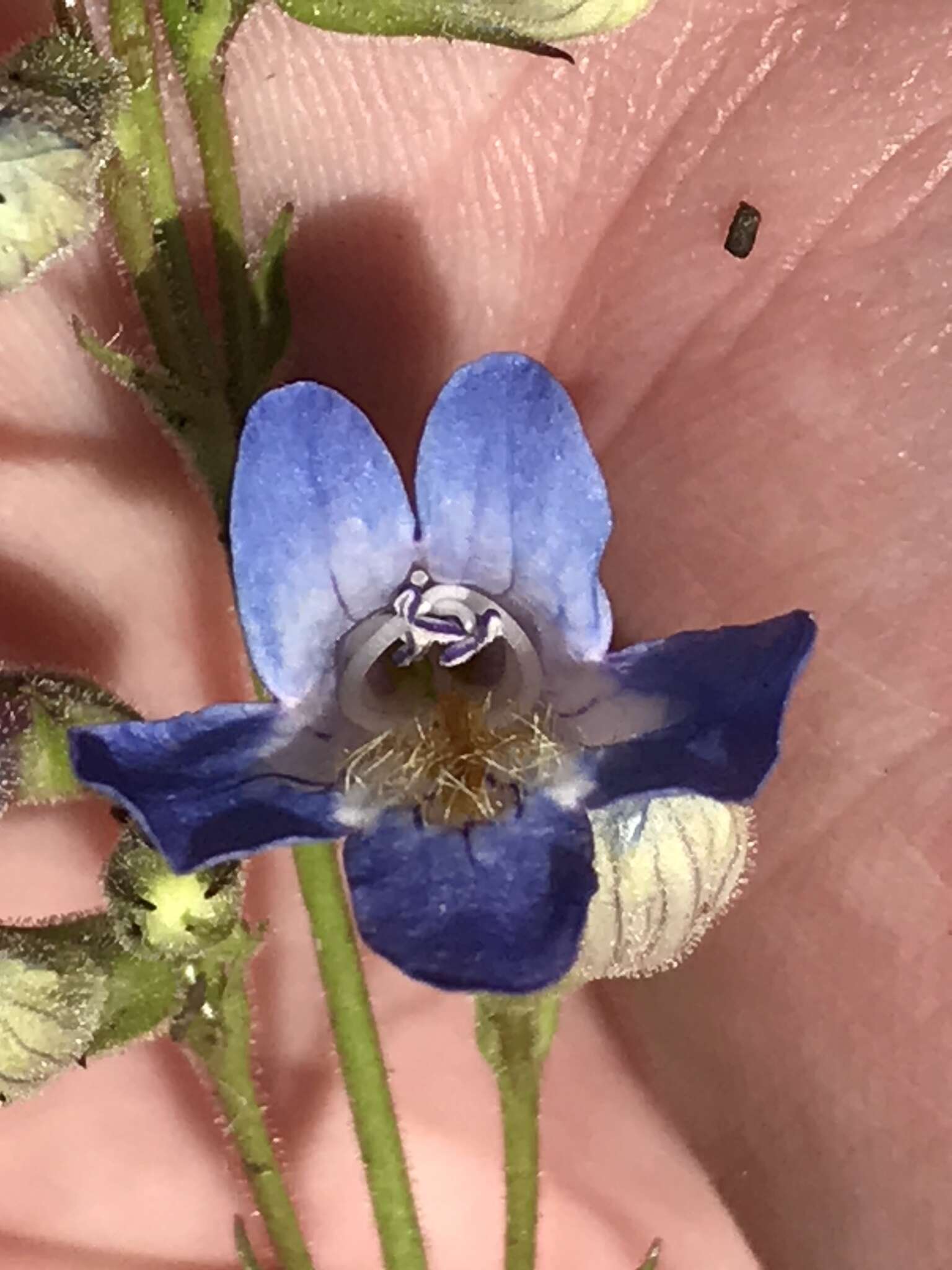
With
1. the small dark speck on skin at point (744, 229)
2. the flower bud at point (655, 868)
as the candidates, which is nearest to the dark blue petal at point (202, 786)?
the flower bud at point (655, 868)

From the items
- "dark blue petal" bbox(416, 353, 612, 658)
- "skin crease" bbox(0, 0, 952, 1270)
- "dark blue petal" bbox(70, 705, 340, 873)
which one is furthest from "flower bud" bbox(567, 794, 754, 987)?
"skin crease" bbox(0, 0, 952, 1270)

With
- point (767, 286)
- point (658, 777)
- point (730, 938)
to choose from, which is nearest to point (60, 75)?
point (658, 777)

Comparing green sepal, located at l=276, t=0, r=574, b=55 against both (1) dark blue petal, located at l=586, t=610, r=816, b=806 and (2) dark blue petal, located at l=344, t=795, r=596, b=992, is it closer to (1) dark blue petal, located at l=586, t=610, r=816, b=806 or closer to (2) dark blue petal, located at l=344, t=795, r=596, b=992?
(1) dark blue petal, located at l=586, t=610, r=816, b=806

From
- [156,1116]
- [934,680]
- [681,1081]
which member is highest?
[934,680]

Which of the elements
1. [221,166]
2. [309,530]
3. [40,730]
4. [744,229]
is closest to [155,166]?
[221,166]

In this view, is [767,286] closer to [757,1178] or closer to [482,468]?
[482,468]

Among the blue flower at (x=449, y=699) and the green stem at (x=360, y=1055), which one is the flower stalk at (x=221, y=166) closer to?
the blue flower at (x=449, y=699)
